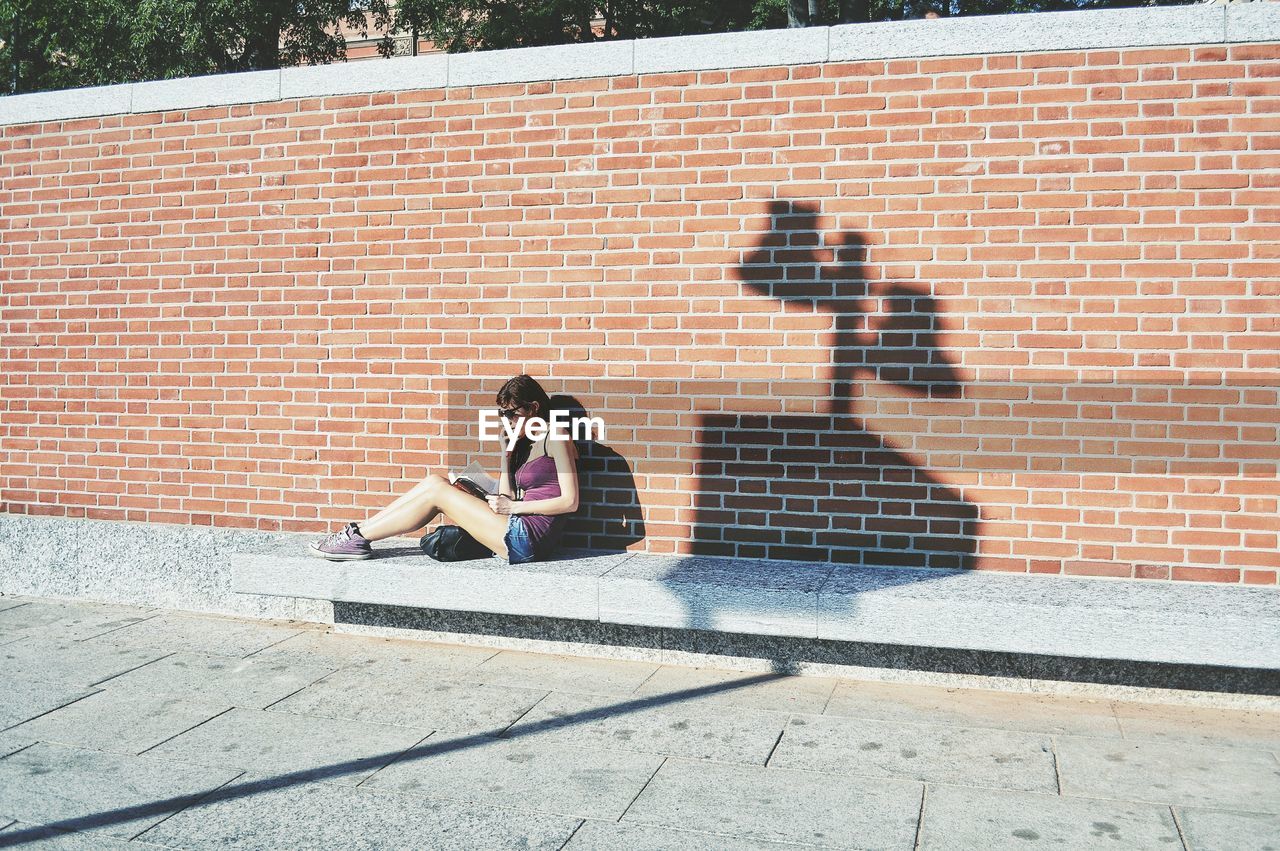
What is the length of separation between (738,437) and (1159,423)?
80.5 inches

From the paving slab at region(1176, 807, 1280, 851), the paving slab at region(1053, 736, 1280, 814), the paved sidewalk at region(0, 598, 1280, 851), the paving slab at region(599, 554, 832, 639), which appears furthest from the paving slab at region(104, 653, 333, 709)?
the paving slab at region(1176, 807, 1280, 851)

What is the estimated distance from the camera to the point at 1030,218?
5230 millimetres

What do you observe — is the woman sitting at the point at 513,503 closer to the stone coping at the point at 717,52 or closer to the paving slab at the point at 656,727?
the paving slab at the point at 656,727

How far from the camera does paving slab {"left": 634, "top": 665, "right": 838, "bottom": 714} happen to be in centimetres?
492

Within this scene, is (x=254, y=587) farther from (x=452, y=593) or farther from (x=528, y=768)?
(x=528, y=768)

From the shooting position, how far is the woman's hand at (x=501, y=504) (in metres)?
5.74

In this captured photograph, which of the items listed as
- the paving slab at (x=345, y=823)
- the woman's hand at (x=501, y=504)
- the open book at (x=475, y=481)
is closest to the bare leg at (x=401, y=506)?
the open book at (x=475, y=481)

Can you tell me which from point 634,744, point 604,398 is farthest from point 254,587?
point 634,744

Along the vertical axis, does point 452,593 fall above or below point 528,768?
above

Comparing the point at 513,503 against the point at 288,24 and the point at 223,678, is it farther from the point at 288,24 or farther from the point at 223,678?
the point at 288,24

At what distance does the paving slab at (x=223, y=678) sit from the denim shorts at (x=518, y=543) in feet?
3.58

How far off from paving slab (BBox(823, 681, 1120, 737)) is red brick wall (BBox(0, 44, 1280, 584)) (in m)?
0.67

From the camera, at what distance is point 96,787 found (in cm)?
399

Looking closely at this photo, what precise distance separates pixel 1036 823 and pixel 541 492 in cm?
299
